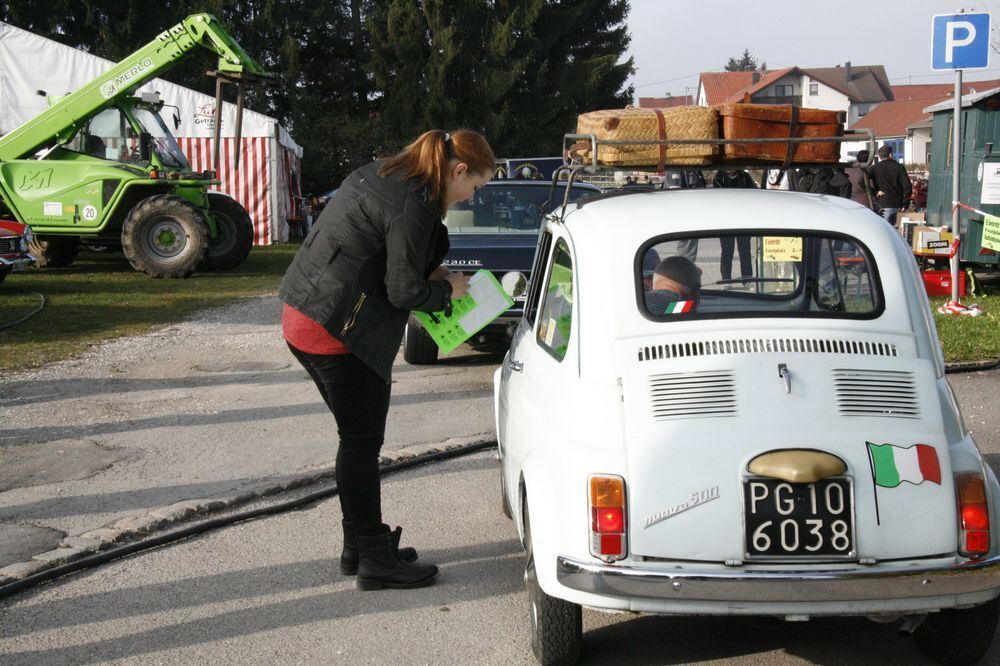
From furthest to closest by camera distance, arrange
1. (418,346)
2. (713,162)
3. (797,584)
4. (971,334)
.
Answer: (971,334) < (418,346) < (713,162) < (797,584)

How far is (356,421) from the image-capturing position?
4559 mm

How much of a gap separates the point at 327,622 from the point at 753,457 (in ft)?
6.12

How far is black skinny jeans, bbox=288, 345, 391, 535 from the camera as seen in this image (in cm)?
448

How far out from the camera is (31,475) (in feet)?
21.6

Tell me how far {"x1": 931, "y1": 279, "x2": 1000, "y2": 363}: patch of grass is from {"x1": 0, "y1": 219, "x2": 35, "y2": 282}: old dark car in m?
11.4

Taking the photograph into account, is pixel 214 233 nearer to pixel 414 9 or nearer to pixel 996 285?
pixel 996 285

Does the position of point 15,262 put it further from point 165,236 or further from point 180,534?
point 180,534

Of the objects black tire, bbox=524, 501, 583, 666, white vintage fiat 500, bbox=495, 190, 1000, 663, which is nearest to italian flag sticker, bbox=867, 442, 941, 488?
white vintage fiat 500, bbox=495, 190, 1000, 663

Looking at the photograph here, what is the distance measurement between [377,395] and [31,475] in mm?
3072

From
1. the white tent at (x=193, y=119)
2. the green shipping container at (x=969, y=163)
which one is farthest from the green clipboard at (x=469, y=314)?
the white tent at (x=193, y=119)

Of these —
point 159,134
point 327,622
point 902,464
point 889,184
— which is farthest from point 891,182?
point 327,622

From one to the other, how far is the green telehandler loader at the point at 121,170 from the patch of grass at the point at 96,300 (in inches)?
26.3

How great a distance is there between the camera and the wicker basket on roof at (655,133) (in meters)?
5.51

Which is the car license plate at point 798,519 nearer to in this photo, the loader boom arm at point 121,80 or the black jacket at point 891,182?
the black jacket at point 891,182
